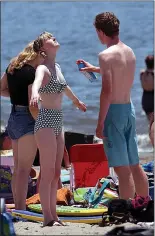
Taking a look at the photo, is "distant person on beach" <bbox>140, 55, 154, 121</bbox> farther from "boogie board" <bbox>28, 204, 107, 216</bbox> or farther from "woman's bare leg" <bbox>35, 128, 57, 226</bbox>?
"woman's bare leg" <bbox>35, 128, 57, 226</bbox>

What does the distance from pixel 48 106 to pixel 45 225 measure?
871mm

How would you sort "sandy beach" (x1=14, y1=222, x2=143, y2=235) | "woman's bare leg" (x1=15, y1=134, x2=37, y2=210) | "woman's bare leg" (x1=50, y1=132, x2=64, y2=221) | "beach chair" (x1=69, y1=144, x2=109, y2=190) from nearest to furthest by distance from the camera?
"sandy beach" (x1=14, y1=222, x2=143, y2=235)
"woman's bare leg" (x1=50, y1=132, x2=64, y2=221)
"woman's bare leg" (x1=15, y1=134, x2=37, y2=210)
"beach chair" (x1=69, y1=144, x2=109, y2=190)

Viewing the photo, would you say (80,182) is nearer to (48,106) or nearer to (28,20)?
(48,106)

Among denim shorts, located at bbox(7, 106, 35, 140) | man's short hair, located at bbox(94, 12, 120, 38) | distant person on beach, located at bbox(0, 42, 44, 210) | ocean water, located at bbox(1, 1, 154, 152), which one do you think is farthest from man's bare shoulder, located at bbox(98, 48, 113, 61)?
ocean water, located at bbox(1, 1, 154, 152)

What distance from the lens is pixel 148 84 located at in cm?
862

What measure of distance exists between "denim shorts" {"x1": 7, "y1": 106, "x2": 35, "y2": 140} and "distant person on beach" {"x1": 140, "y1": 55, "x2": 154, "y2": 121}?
189cm

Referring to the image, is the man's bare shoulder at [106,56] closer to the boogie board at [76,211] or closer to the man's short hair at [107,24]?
the man's short hair at [107,24]

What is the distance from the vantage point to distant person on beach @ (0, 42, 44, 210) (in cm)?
691

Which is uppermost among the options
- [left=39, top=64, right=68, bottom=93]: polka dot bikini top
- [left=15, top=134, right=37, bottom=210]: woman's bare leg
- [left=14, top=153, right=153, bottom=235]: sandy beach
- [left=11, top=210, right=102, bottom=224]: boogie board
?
[left=39, top=64, right=68, bottom=93]: polka dot bikini top

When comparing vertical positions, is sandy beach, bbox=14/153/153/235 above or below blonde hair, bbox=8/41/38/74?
below

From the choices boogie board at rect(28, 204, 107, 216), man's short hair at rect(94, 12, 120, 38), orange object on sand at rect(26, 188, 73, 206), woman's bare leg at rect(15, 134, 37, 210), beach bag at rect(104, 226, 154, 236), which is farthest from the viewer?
orange object on sand at rect(26, 188, 73, 206)

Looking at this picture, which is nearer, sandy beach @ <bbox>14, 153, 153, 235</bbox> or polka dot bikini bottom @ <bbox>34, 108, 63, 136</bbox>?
sandy beach @ <bbox>14, 153, 153, 235</bbox>

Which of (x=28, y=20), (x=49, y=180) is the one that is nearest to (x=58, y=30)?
(x=28, y=20)

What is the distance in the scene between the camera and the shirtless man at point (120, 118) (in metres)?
6.53
